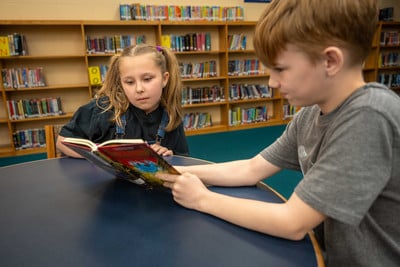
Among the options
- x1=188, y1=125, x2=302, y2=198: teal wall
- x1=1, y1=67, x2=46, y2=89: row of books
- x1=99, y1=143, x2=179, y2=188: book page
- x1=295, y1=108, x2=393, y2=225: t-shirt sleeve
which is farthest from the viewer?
x1=1, y1=67, x2=46, y2=89: row of books

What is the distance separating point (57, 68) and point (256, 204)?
425cm

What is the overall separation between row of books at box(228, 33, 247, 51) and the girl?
3.37m

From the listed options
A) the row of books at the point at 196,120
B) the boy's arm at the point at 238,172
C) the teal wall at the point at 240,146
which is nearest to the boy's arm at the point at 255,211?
the boy's arm at the point at 238,172

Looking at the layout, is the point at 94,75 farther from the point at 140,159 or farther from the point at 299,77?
the point at 299,77

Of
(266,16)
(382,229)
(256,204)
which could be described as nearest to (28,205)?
(256,204)

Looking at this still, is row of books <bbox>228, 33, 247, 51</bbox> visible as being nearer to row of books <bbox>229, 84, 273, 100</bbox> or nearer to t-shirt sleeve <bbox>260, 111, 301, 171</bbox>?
row of books <bbox>229, 84, 273, 100</bbox>

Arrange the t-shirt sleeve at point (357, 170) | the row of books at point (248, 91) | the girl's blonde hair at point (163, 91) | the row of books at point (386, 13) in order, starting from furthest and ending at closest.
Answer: the row of books at point (386, 13) < the row of books at point (248, 91) < the girl's blonde hair at point (163, 91) < the t-shirt sleeve at point (357, 170)

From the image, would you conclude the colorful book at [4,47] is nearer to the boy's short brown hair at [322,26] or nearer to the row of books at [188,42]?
the row of books at [188,42]

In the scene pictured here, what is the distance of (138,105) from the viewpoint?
1.52 m

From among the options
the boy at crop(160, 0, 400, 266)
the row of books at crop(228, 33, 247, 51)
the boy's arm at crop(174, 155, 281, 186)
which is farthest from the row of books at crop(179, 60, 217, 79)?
the boy at crop(160, 0, 400, 266)

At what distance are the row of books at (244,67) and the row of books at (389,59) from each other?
2338 millimetres

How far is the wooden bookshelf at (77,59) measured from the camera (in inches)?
158

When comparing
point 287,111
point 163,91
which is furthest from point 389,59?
point 163,91

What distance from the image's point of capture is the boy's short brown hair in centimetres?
60
